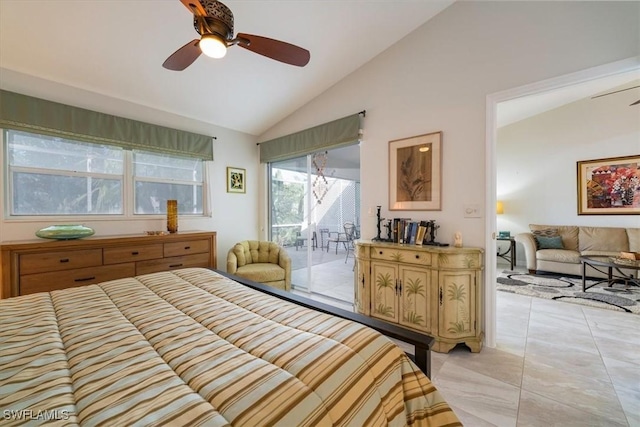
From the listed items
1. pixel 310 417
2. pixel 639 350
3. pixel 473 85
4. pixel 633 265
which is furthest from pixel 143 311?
pixel 633 265

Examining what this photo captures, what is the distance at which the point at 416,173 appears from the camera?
2773mm

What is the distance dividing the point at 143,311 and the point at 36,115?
271 cm

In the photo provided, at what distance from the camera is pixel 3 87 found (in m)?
2.41

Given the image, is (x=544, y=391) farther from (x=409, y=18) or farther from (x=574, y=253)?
(x=574, y=253)

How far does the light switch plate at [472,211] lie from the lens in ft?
7.88

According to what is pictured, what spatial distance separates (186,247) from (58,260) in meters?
1.12

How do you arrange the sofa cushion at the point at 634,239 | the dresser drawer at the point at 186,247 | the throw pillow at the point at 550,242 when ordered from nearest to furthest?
the dresser drawer at the point at 186,247, the sofa cushion at the point at 634,239, the throw pillow at the point at 550,242

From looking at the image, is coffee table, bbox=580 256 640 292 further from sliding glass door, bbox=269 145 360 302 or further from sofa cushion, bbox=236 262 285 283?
sofa cushion, bbox=236 262 285 283

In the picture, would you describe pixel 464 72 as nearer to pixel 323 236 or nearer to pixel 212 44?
pixel 212 44

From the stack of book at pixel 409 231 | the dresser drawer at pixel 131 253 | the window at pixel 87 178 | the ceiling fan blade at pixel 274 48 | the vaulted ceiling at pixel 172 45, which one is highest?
the vaulted ceiling at pixel 172 45

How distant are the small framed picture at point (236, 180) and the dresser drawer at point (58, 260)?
1.92 m

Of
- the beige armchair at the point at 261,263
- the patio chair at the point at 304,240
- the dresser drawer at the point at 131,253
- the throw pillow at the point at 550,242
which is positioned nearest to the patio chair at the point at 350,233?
the patio chair at the point at 304,240

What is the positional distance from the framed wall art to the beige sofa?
133 inches

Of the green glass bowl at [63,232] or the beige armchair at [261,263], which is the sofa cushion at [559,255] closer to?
the beige armchair at [261,263]
